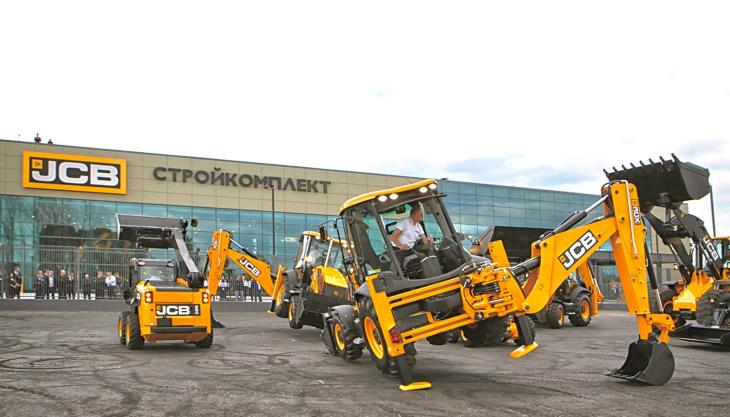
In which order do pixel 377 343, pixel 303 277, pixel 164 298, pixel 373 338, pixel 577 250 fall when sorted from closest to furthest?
pixel 577 250
pixel 377 343
pixel 373 338
pixel 164 298
pixel 303 277

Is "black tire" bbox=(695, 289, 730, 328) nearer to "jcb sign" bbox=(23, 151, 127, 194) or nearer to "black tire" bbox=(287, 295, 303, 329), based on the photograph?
"black tire" bbox=(287, 295, 303, 329)

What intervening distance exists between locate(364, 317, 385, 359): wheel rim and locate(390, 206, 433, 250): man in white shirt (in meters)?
1.17

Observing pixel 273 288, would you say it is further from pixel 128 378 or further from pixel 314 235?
pixel 128 378

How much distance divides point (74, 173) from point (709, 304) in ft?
128

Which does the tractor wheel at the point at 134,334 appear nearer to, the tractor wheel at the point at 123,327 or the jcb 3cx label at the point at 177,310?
Answer: the tractor wheel at the point at 123,327

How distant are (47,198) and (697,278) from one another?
38913mm

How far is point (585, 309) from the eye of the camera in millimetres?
20156

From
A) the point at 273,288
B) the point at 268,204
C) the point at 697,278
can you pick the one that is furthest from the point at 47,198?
the point at 697,278

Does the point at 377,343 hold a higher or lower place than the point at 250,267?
lower

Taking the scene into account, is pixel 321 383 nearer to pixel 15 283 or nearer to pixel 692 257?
pixel 692 257

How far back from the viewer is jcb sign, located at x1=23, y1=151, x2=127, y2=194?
40562 mm

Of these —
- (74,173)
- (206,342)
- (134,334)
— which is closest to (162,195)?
(74,173)

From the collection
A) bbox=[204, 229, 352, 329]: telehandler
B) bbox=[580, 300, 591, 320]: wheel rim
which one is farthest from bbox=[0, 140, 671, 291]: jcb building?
bbox=[204, 229, 352, 329]: telehandler

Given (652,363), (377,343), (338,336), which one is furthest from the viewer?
(338,336)
